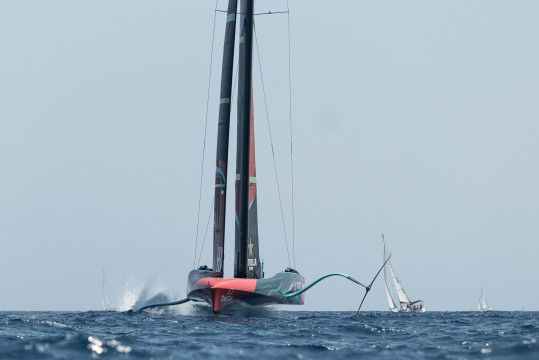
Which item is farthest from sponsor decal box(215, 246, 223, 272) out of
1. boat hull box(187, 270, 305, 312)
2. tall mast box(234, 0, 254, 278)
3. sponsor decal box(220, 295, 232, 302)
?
sponsor decal box(220, 295, 232, 302)

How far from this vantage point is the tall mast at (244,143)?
98.7ft

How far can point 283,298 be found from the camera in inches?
1121

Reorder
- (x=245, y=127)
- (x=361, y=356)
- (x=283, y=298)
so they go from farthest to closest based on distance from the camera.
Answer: (x=245, y=127), (x=283, y=298), (x=361, y=356)

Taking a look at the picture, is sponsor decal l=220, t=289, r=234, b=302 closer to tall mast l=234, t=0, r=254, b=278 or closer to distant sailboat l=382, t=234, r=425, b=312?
tall mast l=234, t=0, r=254, b=278

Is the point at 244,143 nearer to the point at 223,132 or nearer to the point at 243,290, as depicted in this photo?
the point at 223,132

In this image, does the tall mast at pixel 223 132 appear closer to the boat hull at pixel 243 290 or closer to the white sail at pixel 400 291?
the boat hull at pixel 243 290

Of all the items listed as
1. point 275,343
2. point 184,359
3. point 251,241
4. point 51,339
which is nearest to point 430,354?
point 275,343

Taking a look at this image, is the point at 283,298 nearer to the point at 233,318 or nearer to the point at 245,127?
the point at 233,318

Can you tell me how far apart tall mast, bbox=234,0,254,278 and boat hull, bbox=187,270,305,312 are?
4.73ft

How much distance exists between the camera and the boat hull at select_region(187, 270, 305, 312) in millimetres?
27031

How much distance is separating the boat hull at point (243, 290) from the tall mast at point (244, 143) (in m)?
1.44

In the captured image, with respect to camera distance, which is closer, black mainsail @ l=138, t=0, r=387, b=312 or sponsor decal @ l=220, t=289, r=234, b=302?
sponsor decal @ l=220, t=289, r=234, b=302

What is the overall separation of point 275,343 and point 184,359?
3.60 metres

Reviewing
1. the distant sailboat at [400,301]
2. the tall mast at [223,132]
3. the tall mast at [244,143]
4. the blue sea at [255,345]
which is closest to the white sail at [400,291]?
the distant sailboat at [400,301]
